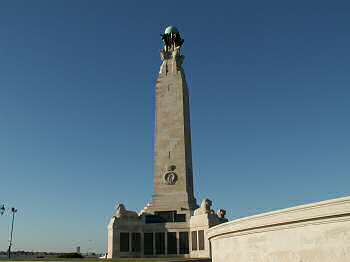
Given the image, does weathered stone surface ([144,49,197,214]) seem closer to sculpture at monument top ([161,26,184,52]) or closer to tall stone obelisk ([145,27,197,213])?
tall stone obelisk ([145,27,197,213])

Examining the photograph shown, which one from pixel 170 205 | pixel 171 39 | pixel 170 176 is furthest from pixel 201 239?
pixel 171 39

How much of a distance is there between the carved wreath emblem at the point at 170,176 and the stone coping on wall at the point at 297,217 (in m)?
27.9

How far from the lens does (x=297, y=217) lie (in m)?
17.2

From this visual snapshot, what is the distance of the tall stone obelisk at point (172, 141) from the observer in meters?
49.7

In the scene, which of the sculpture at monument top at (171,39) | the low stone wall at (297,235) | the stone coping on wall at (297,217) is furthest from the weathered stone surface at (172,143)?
the stone coping on wall at (297,217)

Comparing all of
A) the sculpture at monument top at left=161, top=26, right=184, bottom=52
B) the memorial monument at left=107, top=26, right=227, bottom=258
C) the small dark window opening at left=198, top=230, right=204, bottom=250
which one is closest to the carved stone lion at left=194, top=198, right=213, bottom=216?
the memorial monument at left=107, top=26, right=227, bottom=258

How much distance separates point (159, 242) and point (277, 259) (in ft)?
95.9

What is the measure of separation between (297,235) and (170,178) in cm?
3392

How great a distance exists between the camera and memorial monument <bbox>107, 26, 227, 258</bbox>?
45.1 m

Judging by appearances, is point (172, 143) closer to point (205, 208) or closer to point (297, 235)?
point (205, 208)

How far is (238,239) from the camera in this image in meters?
22.3

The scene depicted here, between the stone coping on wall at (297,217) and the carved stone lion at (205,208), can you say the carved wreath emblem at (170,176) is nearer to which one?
the carved stone lion at (205,208)

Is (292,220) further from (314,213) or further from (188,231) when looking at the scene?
(188,231)

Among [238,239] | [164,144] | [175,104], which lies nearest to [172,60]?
[175,104]
